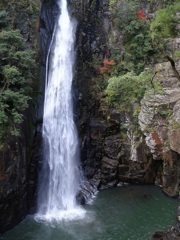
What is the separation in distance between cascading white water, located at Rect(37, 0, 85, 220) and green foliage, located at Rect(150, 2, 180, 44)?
18.9 ft

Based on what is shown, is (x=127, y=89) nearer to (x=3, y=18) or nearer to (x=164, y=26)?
(x=164, y=26)

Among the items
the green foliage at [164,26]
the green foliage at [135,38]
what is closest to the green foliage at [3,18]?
the green foliage at [135,38]

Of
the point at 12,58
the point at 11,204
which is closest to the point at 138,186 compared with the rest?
the point at 11,204

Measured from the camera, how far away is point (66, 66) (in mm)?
19141

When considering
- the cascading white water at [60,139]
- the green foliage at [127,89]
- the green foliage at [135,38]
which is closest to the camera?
the cascading white water at [60,139]

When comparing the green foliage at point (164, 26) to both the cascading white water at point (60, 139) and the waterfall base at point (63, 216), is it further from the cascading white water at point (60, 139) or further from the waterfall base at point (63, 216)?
the waterfall base at point (63, 216)

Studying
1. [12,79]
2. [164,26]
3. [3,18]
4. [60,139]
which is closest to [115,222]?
[60,139]

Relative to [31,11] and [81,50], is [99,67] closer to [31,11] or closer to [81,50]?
[81,50]

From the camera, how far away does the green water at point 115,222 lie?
12.6 metres

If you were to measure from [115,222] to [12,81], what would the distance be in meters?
8.14

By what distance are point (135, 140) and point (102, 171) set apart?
9.43 feet

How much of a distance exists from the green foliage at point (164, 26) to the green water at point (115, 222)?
10.1 m

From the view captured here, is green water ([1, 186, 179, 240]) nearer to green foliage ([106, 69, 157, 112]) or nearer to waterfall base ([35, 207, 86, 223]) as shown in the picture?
waterfall base ([35, 207, 86, 223])

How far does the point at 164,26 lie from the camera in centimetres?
1862
